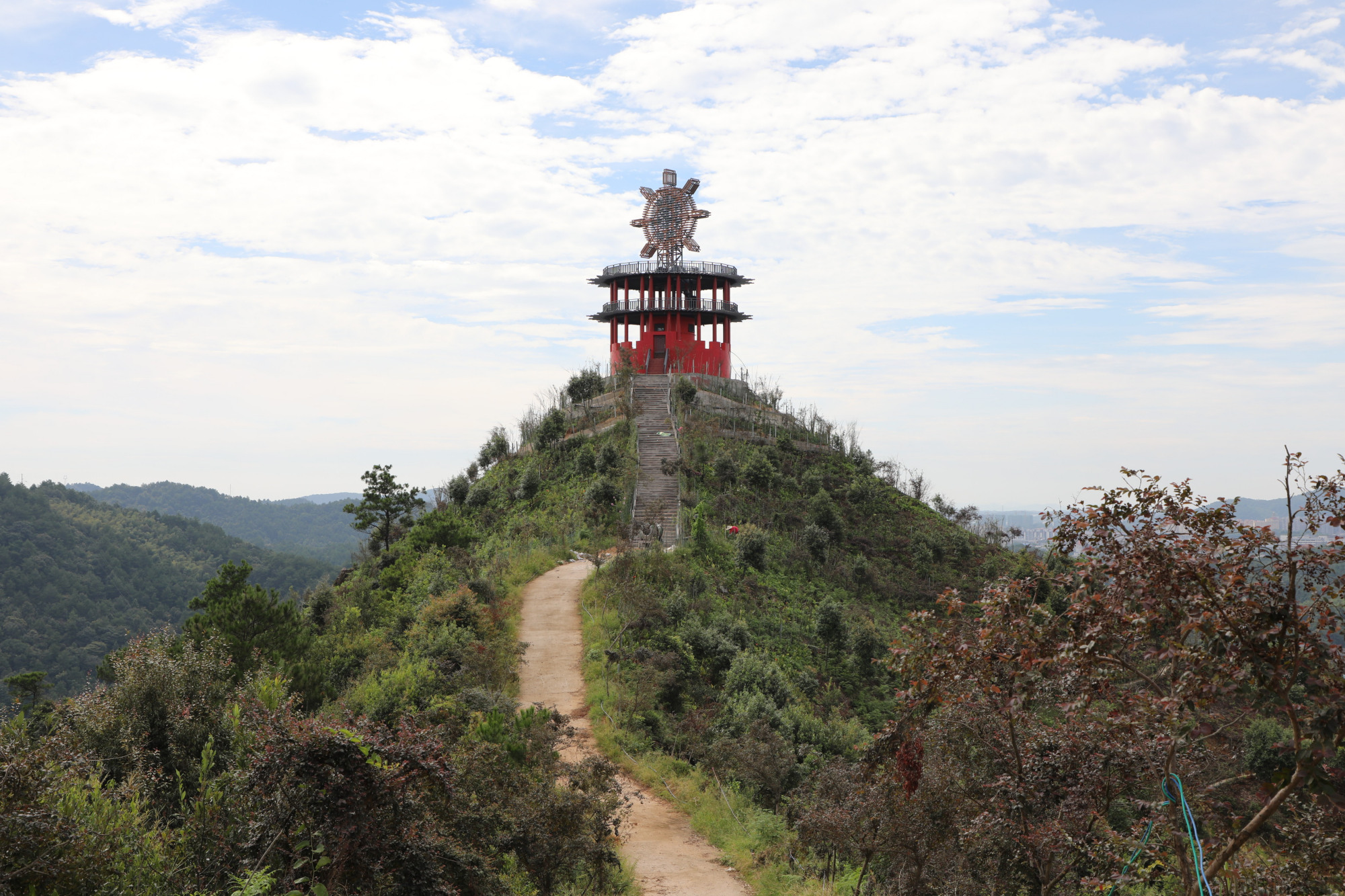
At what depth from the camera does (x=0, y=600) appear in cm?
7388

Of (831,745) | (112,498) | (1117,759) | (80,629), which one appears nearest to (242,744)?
(1117,759)

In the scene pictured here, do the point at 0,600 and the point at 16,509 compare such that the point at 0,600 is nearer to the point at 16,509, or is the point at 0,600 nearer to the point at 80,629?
the point at 80,629

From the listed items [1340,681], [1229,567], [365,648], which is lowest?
[365,648]

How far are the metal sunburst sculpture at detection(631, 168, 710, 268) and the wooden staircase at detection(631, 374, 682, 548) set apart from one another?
22.4 feet

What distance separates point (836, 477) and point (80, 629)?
70724mm

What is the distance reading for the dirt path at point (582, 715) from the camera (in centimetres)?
1127

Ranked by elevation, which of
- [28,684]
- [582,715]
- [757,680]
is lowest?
[28,684]

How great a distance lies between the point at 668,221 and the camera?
45.3 meters

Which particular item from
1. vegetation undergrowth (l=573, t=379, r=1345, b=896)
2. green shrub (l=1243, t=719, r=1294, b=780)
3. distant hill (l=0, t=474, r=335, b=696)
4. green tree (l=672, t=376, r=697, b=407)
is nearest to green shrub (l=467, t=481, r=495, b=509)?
green tree (l=672, t=376, r=697, b=407)

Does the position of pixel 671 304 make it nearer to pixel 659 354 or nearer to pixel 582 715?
pixel 659 354

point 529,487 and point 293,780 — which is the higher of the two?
point 529,487

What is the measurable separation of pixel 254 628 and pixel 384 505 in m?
17.6

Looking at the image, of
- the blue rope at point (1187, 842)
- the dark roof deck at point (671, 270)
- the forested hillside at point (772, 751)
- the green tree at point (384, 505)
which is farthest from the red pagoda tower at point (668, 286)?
the blue rope at point (1187, 842)

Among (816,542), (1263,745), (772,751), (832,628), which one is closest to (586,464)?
(816,542)
